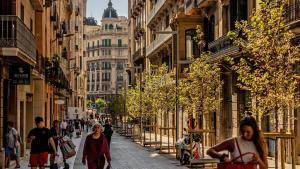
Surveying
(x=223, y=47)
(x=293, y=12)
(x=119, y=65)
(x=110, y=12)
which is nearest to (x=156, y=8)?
(x=223, y=47)

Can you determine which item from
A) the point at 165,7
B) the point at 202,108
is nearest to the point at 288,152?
the point at 202,108

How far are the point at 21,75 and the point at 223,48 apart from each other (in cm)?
1127

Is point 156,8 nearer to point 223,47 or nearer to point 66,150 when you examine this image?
point 223,47

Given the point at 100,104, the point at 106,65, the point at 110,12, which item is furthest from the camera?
the point at 110,12

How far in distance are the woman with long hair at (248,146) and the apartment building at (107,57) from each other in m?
162

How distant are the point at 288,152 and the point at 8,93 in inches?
404

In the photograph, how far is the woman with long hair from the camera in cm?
784

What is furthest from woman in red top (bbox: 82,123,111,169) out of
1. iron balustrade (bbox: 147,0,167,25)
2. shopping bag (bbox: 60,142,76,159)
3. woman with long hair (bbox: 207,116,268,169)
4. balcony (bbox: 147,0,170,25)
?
iron balustrade (bbox: 147,0,167,25)

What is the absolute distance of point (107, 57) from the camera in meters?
174

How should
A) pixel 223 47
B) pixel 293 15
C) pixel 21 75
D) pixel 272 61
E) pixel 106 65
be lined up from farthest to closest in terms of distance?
1. pixel 106 65
2. pixel 223 47
3. pixel 21 75
4. pixel 293 15
5. pixel 272 61

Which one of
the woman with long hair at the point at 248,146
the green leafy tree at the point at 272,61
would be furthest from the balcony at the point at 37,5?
the woman with long hair at the point at 248,146

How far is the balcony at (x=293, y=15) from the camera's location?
70.9ft

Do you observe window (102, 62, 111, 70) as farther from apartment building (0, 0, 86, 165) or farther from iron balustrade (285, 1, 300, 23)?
iron balustrade (285, 1, 300, 23)

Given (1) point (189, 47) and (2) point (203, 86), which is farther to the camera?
(1) point (189, 47)
